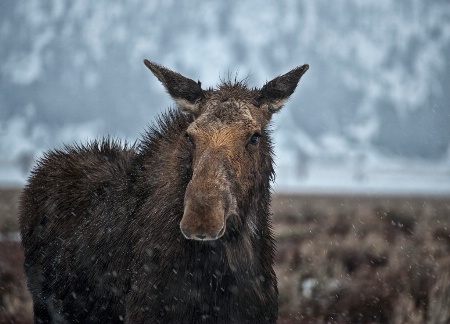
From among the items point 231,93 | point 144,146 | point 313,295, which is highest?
point 231,93

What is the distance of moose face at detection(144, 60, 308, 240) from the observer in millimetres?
4398

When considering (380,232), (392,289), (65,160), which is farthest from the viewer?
(380,232)

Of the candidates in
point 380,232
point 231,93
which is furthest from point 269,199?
point 380,232

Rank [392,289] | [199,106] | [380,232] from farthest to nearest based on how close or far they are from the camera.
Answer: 1. [380,232]
2. [392,289]
3. [199,106]

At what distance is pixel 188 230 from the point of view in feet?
13.9

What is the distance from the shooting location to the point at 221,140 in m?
5.00

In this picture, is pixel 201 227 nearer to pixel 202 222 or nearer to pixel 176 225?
pixel 202 222

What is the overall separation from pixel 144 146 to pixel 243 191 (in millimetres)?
1470

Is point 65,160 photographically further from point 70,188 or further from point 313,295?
point 313,295

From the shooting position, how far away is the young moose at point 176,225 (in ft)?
15.8

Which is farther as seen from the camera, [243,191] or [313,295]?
[313,295]

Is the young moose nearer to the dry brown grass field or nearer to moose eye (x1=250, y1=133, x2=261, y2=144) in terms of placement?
moose eye (x1=250, y1=133, x2=261, y2=144)

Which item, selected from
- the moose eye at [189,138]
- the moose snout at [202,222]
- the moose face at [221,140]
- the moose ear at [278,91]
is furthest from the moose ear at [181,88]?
the moose snout at [202,222]

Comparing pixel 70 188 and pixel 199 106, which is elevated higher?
pixel 199 106
